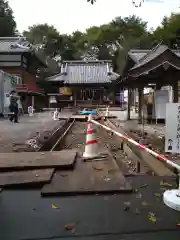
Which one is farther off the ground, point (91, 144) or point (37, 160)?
point (91, 144)

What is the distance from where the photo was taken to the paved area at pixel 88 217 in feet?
9.84

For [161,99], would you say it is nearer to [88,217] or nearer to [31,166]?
[31,166]

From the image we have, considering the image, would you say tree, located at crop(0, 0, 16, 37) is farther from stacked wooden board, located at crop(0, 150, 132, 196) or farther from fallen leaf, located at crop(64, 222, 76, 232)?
fallen leaf, located at crop(64, 222, 76, 232)

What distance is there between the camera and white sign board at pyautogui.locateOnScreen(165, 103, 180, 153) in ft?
14.5

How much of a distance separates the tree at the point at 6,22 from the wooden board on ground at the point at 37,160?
5364 centimetres

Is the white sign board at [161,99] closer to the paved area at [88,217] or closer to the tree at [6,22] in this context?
the paved area at [88,217]

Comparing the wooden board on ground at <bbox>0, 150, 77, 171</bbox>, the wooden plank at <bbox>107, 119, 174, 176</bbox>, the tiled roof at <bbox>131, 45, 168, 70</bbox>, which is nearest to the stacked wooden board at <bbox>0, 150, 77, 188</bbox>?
the wooden board on ground at <bbox>0, 150, 77, 171</bbox>

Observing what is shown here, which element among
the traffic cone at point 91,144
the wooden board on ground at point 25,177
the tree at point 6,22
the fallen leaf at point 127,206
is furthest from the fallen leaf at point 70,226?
the tree at point 6,22

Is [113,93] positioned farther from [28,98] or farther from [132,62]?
[132,62]

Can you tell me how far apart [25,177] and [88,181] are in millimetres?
1111

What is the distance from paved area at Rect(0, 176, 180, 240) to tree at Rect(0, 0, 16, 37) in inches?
2218

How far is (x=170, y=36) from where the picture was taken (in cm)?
4459

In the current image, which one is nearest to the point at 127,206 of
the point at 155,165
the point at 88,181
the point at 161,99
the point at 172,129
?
the point at 88,181

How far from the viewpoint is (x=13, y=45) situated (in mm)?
35969
